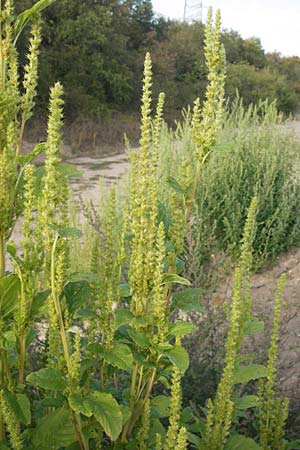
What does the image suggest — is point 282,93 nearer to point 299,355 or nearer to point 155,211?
point 299,355

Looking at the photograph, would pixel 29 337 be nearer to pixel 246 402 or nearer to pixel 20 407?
pixel 20 407

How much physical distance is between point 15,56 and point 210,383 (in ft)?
5.32

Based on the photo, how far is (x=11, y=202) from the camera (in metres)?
1.21

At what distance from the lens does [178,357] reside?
3.84ft

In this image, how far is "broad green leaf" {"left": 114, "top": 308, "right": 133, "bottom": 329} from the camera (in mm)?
1226

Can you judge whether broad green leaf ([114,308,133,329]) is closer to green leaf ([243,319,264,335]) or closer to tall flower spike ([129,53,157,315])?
tall flower spike ([129,53,157,315])

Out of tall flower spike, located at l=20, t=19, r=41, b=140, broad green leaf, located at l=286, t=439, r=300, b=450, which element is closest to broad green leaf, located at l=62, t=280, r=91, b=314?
tall flower spike, located at l=20, t=19, r=41, b=140

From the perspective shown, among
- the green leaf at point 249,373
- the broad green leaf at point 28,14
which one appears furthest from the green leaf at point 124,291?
the broad green leaf at point 28,14

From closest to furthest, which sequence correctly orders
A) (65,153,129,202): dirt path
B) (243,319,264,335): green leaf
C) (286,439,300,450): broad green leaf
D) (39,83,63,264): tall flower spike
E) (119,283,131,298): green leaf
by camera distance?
(39,83,63,264): tall flower spike → (119,283,131,298): green leaf → (243,319,264,335): green leaf → (286,439,300,450): broad green leaf → (65,153,129,202): dirt path

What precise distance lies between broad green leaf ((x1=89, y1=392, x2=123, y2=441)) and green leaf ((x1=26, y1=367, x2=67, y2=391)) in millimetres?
75

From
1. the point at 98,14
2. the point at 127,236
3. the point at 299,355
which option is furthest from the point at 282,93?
the point at 127,236

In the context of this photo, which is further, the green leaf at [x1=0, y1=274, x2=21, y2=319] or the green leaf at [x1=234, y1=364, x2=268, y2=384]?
the green leaf at [x1=234, y1=364, x2=268, y2=384]

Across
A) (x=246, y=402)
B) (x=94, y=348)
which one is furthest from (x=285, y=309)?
(x=94, y=348)

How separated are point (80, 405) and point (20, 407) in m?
0.17
